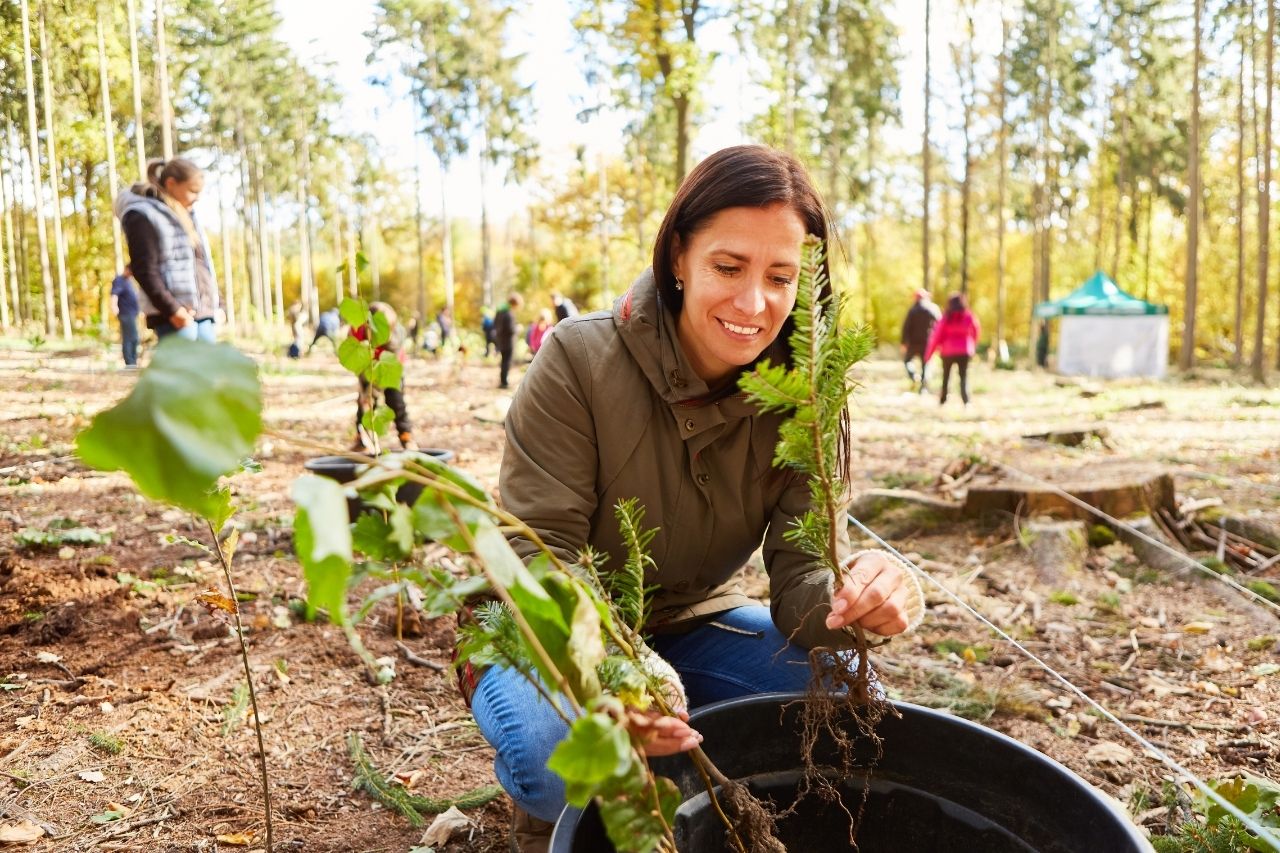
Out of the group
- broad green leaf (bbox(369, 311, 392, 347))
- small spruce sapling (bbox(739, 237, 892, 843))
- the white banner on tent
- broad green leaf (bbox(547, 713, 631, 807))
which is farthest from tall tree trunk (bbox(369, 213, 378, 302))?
broad green leaf (bbox(547, 713, 631, 807))

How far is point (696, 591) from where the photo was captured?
5.59 ft

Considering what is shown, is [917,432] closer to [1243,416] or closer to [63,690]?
[1243,416]

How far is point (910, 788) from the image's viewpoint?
1180 millimetres

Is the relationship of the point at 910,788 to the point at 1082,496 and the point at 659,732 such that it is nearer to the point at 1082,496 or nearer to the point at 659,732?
the point at 659,732

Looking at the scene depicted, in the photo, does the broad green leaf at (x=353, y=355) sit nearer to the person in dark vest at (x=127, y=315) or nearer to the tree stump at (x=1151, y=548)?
the tree stump at (x=1151, y=548)

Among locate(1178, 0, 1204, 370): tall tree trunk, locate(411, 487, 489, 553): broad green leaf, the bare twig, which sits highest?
locate(1178, 0, 1204, 370): tall tree trunk

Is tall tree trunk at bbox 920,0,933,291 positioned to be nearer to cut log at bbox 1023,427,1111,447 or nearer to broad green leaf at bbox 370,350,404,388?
cut log at bbox 1023,427,1111,447

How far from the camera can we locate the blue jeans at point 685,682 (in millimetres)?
1339

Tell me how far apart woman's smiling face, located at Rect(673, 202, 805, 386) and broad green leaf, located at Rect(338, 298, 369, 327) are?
42.7 inches

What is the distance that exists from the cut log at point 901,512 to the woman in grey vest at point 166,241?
3534mm

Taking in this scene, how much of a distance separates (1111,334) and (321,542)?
19379 mm

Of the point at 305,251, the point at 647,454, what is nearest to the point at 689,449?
the point at 647,454

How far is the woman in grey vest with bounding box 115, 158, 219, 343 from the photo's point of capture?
13.9 feet

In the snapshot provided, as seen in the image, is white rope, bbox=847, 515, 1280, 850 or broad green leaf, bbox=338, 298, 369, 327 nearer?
white rope, bbox=847, 515, 1280, 850
